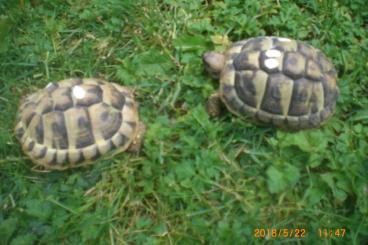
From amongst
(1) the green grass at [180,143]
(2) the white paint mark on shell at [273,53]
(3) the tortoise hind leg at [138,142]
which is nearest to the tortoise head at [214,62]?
(1) the green grass at [180,143]

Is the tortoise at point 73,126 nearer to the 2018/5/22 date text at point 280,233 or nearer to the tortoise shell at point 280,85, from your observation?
the tortoise shell at point 280,85

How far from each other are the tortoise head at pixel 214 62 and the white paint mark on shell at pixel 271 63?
14.4 inches

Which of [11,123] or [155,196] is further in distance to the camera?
[11,123]

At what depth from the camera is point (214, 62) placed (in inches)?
128

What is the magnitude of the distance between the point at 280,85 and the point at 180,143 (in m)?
0.84

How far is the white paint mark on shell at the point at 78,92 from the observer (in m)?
3.01

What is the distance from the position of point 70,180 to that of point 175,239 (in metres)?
0.87

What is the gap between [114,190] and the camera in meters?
3.10

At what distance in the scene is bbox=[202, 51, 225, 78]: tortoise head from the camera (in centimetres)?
325

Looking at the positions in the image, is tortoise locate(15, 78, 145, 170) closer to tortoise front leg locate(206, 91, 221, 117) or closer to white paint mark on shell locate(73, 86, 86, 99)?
white paint mark on shell locate(73, 86, 86, 99)

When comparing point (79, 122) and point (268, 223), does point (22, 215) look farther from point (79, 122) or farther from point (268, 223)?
point (268, 223)

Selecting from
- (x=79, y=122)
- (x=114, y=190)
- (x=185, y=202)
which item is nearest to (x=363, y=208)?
(x=185, y=202)

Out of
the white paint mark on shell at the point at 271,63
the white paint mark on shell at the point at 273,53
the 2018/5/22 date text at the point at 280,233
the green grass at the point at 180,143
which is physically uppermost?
the white paint mark on shell at the point at 273,53

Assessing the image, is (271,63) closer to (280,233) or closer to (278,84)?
(278,84)
